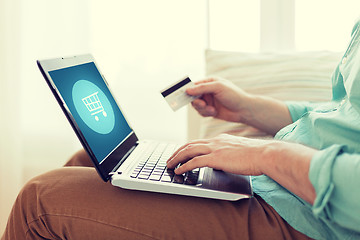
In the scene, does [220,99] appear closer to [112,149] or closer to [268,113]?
[268,113]

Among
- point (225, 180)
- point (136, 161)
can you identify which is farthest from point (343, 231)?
point (136, 161)

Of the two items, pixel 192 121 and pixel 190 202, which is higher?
pixel 190 202

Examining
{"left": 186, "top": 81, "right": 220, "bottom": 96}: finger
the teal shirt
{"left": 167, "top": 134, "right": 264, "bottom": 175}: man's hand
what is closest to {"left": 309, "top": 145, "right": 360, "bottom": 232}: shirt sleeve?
the teal shirt

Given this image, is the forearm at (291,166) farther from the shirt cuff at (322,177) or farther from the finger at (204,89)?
the finger at (204,89)

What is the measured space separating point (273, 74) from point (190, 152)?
686mm

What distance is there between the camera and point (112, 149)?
882 mm

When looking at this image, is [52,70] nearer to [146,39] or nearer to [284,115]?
[284,115]

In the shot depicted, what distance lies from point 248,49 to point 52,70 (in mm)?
1245

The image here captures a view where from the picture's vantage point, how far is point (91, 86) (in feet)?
3.21

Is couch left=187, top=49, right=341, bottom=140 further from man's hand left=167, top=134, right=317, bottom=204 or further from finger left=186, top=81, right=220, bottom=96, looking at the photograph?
man's hand left=167, top=134, right=317, bottom=204

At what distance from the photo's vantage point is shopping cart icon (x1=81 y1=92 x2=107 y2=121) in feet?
2.89

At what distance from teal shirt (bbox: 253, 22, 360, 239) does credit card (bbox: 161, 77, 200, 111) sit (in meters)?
0.27

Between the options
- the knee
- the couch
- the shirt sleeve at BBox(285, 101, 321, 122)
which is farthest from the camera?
the couch

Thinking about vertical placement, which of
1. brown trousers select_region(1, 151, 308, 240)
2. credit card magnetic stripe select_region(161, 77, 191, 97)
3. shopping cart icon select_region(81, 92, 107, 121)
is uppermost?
shopping cart icon select_region(81, 92, 107, 121)
